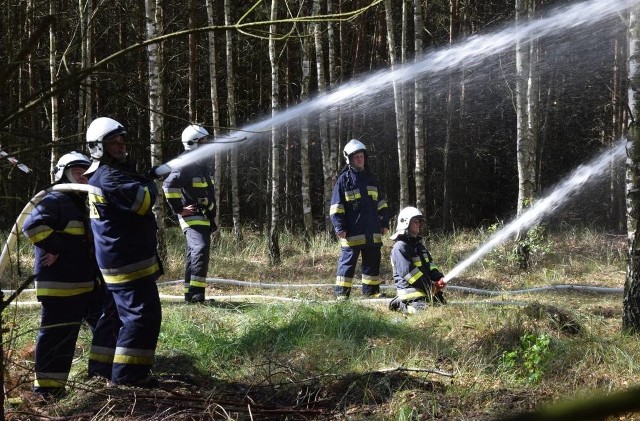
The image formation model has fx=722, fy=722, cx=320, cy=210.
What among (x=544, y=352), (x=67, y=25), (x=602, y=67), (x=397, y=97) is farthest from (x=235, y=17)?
(x=544, y=352)

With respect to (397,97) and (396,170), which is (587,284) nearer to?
(397,97)

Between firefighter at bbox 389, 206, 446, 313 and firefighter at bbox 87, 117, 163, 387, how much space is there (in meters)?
3.16

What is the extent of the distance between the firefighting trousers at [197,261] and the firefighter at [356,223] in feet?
5.49

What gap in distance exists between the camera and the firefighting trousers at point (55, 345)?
4922 mm

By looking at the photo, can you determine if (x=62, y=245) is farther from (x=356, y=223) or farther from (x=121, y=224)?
(x=356, y=223)

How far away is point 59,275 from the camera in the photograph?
16.6 feet

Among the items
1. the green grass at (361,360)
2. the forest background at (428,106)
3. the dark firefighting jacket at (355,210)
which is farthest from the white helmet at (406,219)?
the forest background at (428,106)

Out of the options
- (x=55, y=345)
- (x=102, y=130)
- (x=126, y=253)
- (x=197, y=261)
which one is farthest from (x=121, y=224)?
(x=197, y=261)

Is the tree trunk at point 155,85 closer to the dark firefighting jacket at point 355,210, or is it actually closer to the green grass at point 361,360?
the dark firefighting jacket at point 355,210

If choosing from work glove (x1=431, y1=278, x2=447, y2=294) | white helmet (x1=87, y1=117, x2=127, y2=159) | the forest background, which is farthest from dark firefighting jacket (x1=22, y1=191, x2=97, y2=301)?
the forest background

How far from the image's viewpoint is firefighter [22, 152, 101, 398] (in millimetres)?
4961

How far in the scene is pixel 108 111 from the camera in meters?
21.5

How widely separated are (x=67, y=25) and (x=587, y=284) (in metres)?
15.0

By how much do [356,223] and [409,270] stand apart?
1.67 meters
